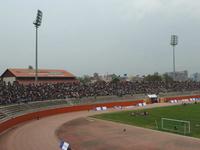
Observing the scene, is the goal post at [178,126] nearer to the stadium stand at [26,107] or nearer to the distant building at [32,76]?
the stadium stand at [26,107]

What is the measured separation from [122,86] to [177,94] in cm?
1549

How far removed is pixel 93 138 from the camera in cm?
3084

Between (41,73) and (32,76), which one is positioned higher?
(41,73)

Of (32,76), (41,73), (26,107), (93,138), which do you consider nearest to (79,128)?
(93,138)

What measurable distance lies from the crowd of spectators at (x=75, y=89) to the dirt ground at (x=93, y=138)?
13.1 m

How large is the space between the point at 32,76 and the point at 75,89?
26170 millimetres

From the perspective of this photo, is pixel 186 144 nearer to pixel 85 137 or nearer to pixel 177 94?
pixel 85 137

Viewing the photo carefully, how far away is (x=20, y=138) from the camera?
30688 mm

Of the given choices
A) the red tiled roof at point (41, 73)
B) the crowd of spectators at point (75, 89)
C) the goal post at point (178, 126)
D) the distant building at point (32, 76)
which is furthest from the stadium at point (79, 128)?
the red tiled roof at point (41, 73)

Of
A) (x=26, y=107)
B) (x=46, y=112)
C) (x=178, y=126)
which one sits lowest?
(x=46, y=112)

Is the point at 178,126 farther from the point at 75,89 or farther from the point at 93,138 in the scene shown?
the point at 75,89

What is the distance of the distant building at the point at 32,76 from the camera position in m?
89.2

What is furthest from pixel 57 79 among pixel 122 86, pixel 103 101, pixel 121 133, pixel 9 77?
pixel 121 133

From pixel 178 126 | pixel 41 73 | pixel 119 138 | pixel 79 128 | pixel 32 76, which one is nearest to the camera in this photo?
pixel 119 138
